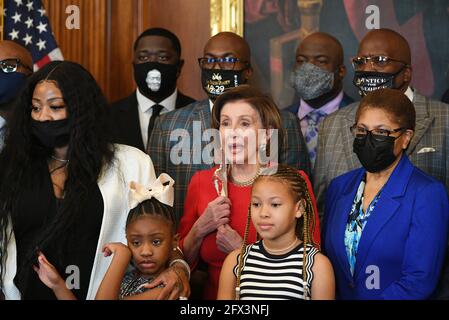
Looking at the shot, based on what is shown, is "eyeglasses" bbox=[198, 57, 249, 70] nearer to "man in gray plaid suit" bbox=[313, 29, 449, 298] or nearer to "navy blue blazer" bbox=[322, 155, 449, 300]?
"man in gray plaid suit" bbox=[313, 29, 449, 298]

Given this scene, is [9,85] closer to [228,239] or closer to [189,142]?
[189,142]

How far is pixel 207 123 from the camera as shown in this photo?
5.42 meters

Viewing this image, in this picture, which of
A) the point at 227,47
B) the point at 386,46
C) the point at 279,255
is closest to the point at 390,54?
the point at 386,46

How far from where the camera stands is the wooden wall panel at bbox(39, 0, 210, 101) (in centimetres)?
718

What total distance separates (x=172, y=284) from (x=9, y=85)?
2173mm

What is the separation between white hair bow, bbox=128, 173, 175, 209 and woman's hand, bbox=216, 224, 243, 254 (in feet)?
1.05

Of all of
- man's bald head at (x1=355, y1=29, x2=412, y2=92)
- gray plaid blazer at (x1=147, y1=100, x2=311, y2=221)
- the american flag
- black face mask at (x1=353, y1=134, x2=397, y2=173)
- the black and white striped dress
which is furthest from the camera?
the american flag

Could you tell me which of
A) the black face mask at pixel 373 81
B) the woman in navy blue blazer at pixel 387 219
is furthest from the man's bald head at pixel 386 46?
the woman in navy blue blazer at pixel 387 219

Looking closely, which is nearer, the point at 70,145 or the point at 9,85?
the point at 70,145

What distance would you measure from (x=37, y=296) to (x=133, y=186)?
686 mm

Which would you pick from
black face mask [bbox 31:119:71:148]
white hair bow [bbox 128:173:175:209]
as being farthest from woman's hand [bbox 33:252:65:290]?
black face mask [bbox 31:119:71:148]

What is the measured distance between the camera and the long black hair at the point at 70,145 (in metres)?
4.31

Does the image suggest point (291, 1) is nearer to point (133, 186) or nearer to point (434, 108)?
point (434, 108)
